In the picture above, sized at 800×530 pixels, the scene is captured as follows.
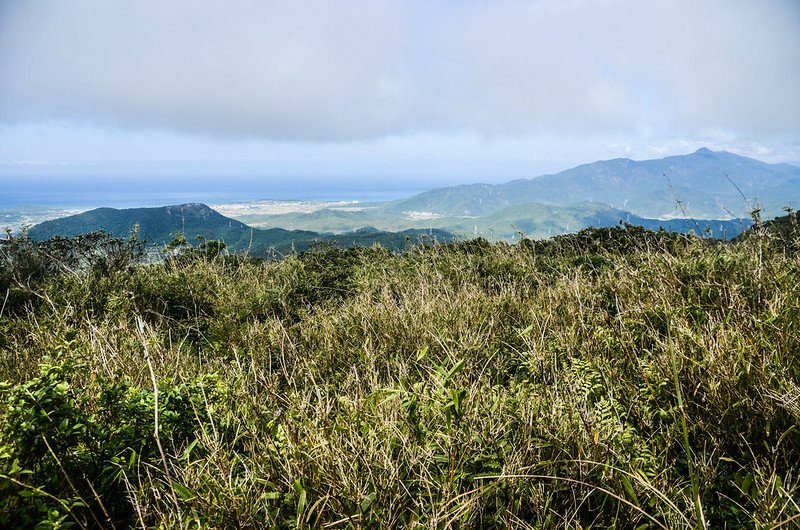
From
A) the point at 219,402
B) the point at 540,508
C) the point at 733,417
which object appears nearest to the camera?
the point at 540,508

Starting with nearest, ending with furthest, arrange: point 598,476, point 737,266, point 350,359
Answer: point 598,476, point 350,359, point 737,266

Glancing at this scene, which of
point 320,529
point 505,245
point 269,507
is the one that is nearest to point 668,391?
point 320,529

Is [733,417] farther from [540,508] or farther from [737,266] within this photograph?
[737,266]

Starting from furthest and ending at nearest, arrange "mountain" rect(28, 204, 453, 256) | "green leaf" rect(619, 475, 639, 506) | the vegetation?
"mountain" rect(28, 204, 453, 256)
the vegetation
"green leaf" rect(619, 475, 639, 506)

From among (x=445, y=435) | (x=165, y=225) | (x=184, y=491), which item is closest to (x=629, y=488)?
(x=445, y=435)

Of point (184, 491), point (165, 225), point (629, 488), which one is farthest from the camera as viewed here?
point (165, 225)

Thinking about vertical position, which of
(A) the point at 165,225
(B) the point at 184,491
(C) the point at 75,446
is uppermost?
(A) the point at 165,225

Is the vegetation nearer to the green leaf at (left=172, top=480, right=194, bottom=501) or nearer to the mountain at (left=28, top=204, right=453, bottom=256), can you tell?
the green leaf at (left=172, top=480, right=194, bottom=501)

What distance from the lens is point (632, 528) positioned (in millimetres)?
1898

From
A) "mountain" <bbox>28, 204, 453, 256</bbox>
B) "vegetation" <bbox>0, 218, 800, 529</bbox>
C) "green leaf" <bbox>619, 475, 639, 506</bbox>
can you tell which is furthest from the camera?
"mountain" <bbox>28, 204, 453, 256</bbox>

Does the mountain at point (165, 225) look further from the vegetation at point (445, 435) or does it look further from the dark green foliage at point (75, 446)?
the dark green foliage at point (75, 446)

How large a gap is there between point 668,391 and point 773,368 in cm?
67

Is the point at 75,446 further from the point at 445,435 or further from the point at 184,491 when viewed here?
the point at 445,435

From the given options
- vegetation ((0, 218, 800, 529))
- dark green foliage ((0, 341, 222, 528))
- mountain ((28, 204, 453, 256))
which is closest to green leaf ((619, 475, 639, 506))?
vegetation ((0, 218, 800, 529))
